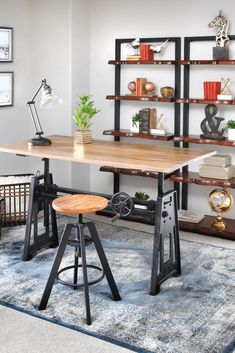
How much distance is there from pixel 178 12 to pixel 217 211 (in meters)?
1.98

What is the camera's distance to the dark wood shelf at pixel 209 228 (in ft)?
16.4

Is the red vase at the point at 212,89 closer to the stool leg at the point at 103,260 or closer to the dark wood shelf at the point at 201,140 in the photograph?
the dark wood shelf at the point at 201,140

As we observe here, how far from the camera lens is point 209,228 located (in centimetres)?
507

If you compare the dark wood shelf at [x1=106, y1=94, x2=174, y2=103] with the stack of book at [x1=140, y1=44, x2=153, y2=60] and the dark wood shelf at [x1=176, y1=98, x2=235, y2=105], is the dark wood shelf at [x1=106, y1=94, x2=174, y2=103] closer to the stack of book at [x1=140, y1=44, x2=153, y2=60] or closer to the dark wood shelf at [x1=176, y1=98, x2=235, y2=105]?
the dark wood shelf at [x1=176, y1=98, x2=235, y2=105]

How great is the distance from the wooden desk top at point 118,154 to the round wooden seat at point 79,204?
1.04ft

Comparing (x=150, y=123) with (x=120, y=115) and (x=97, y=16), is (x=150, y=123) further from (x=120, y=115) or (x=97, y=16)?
(x=97, y=16)

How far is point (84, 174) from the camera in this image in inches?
241

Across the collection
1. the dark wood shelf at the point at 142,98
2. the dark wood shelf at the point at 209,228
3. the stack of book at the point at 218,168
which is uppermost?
the dark wood shelf at the point at 142,98

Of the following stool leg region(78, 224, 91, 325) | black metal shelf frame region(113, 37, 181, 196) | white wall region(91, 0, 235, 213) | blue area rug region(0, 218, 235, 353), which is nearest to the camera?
blue area rug region(0, 218, 235, 353)

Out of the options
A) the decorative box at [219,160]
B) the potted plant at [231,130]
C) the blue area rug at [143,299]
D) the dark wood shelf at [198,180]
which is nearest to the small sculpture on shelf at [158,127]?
the dark wood shelf at [198,180]

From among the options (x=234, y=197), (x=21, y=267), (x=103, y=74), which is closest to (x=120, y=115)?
(x=103, y=74)

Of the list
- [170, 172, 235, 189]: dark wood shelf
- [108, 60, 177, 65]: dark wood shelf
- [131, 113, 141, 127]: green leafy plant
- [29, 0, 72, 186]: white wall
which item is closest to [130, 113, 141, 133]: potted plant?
[131, 113, 141, 127]: green leafy plant

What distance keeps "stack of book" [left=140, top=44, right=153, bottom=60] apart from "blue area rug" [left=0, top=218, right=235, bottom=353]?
1.87 m

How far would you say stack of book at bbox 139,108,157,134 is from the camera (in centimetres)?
541
